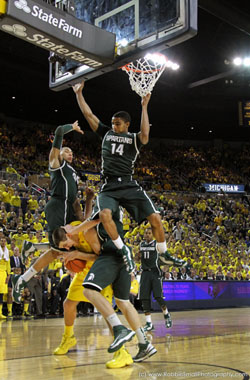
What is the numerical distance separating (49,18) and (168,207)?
21.4m

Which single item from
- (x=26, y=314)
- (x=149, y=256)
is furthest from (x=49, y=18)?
(x=26, y=314)

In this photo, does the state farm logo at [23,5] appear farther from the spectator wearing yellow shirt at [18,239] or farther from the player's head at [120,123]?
the spectator wearing yellow shirt at [18,239]

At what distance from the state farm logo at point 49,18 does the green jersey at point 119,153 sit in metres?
1.38

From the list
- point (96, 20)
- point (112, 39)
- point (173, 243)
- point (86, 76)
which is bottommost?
point (173, 243)

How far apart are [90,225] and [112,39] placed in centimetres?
260

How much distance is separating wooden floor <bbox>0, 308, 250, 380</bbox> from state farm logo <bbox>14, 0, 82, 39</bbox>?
3896mm

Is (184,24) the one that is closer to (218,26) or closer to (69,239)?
(69,239)

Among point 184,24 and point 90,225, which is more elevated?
point 184,24

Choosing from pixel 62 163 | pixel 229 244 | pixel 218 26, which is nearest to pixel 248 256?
pixel 229 244

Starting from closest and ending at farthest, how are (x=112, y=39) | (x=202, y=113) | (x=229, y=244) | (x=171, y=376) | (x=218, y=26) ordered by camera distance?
(x=171, y=376) < (x=112, y=39) < (x=218, y=26) < (x=229, y=244) < (x=202, y=113)

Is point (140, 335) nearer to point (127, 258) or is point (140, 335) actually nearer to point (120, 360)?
point (120, 360)

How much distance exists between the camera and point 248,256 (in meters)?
21.6

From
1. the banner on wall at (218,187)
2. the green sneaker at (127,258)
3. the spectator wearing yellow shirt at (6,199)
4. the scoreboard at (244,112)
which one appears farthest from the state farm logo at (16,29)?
the banner on wall at (218,187)

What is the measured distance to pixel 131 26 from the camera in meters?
6.29
